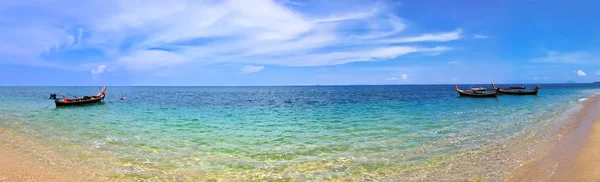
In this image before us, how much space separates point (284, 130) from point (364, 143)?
6.04 metres

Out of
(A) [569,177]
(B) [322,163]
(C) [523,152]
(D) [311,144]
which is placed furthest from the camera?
(D) [311,144]

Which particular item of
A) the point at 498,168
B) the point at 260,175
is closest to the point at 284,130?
the point at 260,175

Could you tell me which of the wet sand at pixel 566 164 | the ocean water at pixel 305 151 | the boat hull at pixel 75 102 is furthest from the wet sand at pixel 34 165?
the boat hull at pixel 75 102

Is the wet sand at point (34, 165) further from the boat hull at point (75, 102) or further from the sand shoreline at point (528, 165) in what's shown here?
the boat hull at point (75, 102)

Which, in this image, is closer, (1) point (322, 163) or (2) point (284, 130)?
(1) point (322, 163)

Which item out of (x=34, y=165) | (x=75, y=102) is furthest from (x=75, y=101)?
(x=34, y=165)

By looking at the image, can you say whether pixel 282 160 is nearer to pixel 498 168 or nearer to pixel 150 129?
pixel 498 168

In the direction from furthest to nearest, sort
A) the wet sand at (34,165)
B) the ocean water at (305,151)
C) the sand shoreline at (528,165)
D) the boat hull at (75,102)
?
the boat hull at (75,102), the ocean water at (305,151), the wet sand at (34,165), the sand shoreline at (528,165)

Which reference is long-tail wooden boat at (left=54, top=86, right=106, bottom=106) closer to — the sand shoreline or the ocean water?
the ocean water

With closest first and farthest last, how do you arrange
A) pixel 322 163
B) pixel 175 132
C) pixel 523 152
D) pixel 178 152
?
pixel 322 163 → pixel 523 152 → pixel 178 152 → pixel 175 132

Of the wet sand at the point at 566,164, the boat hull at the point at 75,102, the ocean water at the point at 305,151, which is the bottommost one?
the ocean water at the point at 305,151

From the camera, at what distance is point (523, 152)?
39.4 ft

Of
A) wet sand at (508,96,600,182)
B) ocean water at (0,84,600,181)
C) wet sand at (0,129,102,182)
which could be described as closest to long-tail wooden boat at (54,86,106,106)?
ocean water at (0,84,600,181)

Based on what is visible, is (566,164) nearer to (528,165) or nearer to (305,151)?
(528,165)
